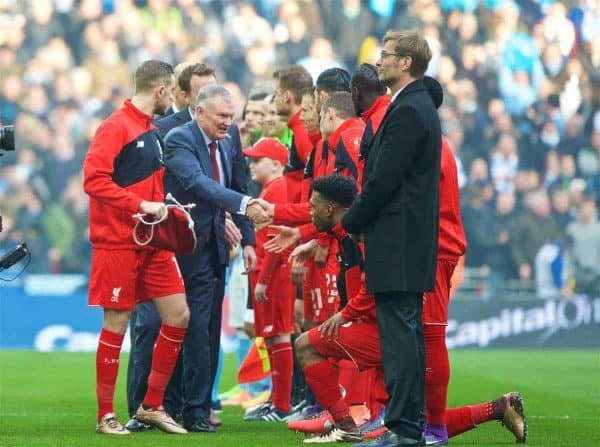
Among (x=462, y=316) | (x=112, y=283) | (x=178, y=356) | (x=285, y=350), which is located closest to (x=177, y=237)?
(x=112, y=283)

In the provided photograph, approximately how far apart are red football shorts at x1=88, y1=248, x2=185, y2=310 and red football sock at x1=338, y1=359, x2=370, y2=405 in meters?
1.18

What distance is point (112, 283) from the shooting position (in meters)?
8.33

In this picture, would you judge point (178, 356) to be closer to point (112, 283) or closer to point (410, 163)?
point (112, 283)

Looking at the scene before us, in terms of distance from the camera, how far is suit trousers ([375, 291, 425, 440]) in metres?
6.70

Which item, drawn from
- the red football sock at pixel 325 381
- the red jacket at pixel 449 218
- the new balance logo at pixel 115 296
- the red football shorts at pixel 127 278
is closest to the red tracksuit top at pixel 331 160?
the red jacket at pixel 449 218

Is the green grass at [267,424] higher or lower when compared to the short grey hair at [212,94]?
lower

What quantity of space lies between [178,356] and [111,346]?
3.46ft

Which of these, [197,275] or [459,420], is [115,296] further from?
[459,420]

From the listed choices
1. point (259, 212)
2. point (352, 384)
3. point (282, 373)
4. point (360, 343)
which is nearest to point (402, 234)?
point (360, 343)

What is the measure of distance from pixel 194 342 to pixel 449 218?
2117 millimetres

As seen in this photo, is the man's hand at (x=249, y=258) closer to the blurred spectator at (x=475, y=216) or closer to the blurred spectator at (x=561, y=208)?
the blurred spectator at (x=475, y=216)

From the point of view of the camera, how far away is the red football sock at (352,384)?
8.70 metres

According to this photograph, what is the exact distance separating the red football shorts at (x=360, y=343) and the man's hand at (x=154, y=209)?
1.39 metres

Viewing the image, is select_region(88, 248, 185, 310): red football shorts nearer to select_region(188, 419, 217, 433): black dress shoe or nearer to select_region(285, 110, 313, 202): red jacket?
select_region(188, 419, 217, 433): black dress shoe
